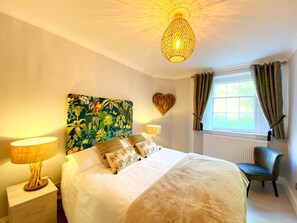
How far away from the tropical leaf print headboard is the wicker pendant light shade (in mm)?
1478

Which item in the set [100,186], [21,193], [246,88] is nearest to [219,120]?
[246,88]

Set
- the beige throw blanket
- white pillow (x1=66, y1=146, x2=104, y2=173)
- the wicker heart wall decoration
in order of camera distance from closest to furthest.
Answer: the beige throw blanket → white pillow (x1=66, y1=146, x2=104, y2=173) → the wicker heart wall decoration

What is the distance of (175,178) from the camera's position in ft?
4.97

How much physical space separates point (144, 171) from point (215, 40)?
7.04 ft

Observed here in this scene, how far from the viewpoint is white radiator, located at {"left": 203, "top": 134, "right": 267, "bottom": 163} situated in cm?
275

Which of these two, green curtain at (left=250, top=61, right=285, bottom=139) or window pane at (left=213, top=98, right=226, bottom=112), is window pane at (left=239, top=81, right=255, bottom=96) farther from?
window pane at (left=213, top=98, right=226, bottom=112)

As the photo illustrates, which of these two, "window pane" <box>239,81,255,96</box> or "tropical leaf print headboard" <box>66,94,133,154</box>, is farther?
"window pane" <box>239,81,255,96</box>

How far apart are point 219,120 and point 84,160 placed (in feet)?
10.1

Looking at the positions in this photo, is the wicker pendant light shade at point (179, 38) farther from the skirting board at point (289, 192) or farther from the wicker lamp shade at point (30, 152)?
the skirting board at point (289, 192)

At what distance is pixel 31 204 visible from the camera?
1.32 metres

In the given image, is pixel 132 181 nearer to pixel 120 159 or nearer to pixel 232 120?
pixel 120 159

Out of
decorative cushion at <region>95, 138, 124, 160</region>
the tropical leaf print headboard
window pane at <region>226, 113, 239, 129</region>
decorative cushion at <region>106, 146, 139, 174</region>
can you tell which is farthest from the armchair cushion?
the tropical leaf print headboard

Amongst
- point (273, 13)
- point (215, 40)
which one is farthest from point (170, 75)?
point (273, 13)

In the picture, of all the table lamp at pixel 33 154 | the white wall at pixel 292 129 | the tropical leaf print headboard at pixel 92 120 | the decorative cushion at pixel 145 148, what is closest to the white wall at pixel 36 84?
the tropical leaf print headboard at pixel 92 120
